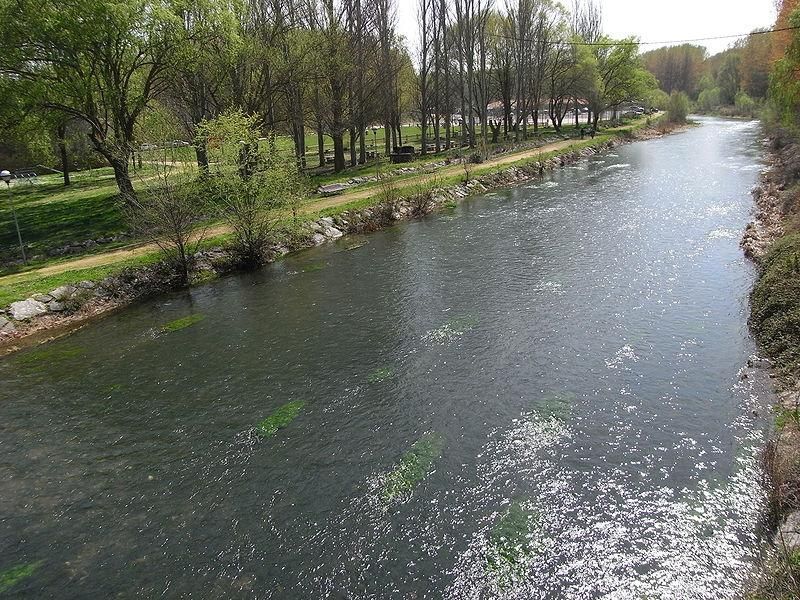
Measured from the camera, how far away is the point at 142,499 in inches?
355

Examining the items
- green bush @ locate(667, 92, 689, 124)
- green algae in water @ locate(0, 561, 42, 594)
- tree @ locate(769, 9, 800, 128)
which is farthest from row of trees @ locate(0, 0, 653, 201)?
green bush @ locate(667, 92, 689, 124)

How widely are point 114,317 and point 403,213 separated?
662 inches

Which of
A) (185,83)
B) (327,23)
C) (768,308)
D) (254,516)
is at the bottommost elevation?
(254,516)

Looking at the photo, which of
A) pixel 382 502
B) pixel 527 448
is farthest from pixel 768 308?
pixel 382 502

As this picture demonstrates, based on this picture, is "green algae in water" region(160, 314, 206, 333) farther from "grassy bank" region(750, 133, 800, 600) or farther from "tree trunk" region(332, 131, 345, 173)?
"tree trunk" region(332, 131, 345, 173)

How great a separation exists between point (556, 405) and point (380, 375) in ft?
13.6

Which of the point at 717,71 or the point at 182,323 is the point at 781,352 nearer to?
the point at 182,323

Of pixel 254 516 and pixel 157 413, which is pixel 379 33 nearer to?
pixel 157 413

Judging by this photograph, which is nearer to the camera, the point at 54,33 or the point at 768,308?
the point at 768,308

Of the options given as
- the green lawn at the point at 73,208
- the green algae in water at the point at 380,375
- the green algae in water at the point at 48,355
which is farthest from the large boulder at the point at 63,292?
the green algae in water at the point at 380,375

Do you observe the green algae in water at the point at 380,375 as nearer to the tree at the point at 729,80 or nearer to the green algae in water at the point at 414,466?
the green algae in water at the point at 414,466

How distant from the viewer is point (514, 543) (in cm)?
759

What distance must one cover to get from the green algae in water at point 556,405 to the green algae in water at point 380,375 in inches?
141

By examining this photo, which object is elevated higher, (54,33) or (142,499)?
(54,33)
